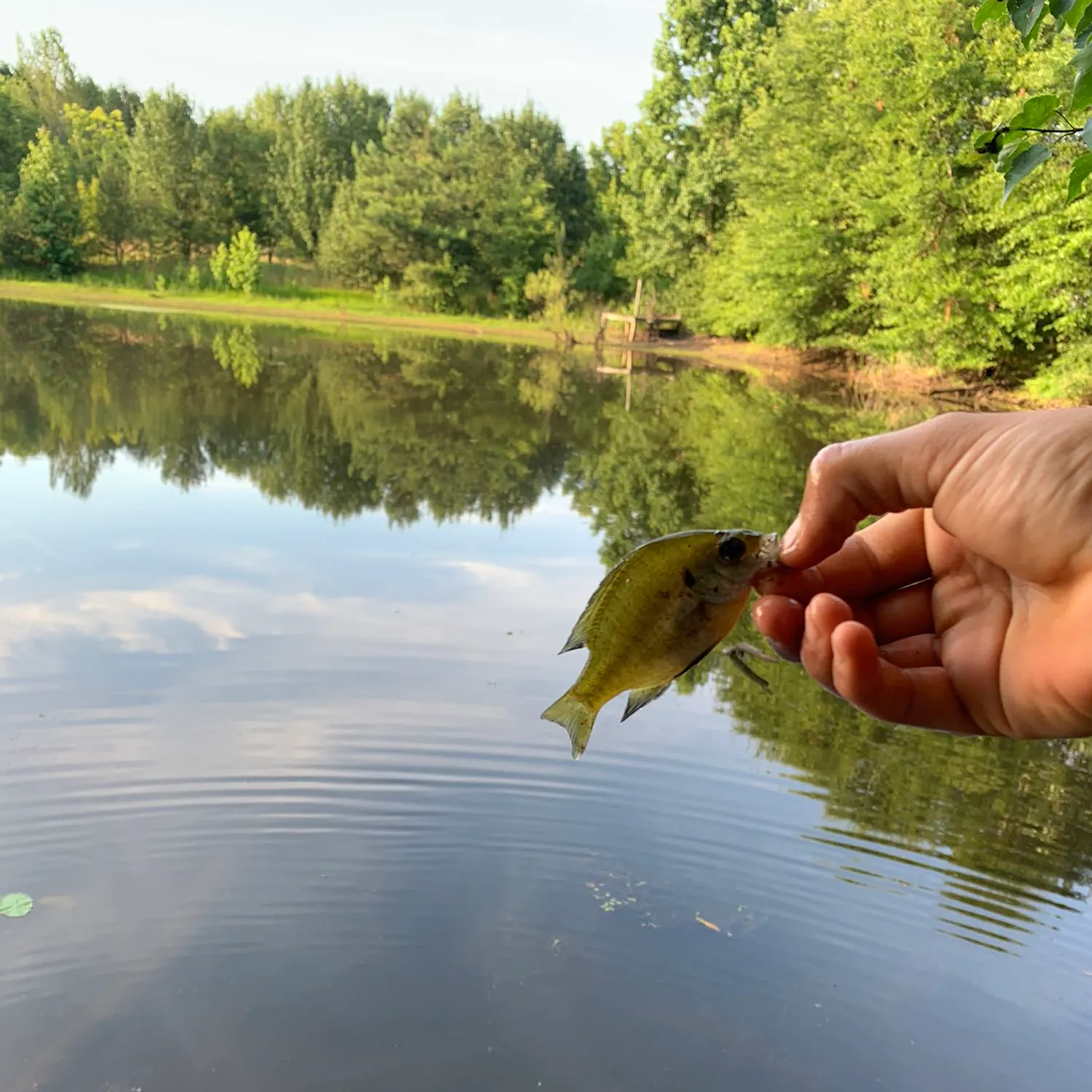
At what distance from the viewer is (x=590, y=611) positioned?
205 centimetres

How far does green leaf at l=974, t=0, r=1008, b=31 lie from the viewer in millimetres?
2367

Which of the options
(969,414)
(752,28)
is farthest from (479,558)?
(752,28)

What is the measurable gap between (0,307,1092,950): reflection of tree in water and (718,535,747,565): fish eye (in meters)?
3.10

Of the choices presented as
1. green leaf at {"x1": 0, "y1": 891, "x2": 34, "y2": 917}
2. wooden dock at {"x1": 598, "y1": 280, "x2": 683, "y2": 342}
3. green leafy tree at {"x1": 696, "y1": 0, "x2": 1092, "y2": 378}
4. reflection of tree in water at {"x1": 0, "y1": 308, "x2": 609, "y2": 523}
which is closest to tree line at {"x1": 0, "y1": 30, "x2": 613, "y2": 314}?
wooden dock at {"x1": 598, "y1": 280, "x2": 683, "y2": 342}

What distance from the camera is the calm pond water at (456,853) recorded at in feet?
11.3

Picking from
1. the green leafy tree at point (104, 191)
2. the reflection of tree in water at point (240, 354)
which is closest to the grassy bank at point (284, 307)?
the green leafy tree at point (104, 191)

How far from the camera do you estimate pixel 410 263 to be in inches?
1810

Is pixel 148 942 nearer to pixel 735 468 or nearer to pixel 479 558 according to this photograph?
pixel 479 558

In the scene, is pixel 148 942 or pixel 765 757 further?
pixel 765 757

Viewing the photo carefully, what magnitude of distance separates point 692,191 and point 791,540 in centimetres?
4149

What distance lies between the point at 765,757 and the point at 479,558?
4.18m

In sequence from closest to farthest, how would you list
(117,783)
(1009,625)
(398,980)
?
(1009,625) < (398,980) < (117,783)

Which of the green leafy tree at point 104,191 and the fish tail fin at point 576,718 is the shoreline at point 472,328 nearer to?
the green leafy tree at point 104,191

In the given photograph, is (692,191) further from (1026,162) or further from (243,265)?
(1026,162)
